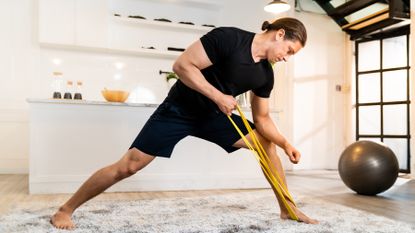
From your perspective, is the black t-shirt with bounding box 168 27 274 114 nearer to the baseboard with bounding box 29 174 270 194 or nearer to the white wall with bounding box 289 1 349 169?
the baseboard with bounding box 29 174 270 194

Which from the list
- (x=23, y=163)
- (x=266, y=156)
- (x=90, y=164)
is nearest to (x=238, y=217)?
(x=266, y=156)

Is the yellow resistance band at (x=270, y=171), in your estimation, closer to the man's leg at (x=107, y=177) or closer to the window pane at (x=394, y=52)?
the man's leg at (x=107, y=177)

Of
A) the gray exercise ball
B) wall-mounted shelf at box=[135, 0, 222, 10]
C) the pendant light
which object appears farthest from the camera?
wall-mounted shelf at box=[135, 0, 222, 10]

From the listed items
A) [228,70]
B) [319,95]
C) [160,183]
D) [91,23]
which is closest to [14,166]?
[91,23]

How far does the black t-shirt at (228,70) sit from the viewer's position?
73.2 inches

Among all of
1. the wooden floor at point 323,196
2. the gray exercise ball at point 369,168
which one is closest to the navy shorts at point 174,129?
the wooden floor at point 323,196

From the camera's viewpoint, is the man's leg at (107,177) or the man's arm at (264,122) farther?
the man's arm at (264,122)

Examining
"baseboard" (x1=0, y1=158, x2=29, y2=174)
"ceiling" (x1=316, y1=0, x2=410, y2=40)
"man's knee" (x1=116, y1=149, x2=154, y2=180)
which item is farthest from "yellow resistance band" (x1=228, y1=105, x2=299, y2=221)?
"ceiling" (x1=316, y1=0, x2=410, y2=40)

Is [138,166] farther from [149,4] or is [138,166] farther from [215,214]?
[149,4]

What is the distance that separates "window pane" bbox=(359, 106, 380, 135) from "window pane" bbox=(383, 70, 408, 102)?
0.29 metres

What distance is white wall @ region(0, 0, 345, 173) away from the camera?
202 inches

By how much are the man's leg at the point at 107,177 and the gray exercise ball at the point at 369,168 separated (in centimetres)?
227

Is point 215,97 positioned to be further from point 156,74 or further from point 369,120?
point 369,120

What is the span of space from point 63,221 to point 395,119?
551cm
